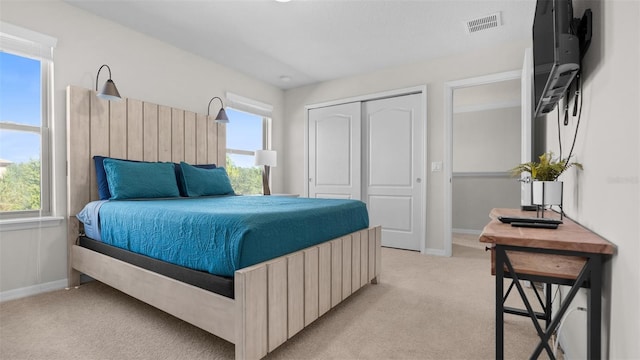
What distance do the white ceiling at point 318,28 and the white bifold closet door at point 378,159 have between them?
0.73 meters

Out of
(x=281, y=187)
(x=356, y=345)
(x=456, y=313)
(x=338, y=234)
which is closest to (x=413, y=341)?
(x=356, y=345)

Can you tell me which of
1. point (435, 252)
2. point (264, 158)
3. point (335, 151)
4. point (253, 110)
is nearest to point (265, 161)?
point (264, 158)

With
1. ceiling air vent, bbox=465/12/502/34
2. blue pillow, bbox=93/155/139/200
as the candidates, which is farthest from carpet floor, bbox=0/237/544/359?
ceiling air vent, bbox=465/12/502/34

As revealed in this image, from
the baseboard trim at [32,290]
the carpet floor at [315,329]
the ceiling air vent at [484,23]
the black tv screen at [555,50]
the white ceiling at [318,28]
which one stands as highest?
the white ceiling at [318,28]

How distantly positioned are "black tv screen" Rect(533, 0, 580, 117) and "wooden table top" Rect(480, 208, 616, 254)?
26.1 inches

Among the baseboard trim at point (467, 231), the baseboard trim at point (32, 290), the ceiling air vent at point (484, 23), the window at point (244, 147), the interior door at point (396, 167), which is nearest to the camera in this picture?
the baseboard trim at point (32, 290)

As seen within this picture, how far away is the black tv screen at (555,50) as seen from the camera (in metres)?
1.21

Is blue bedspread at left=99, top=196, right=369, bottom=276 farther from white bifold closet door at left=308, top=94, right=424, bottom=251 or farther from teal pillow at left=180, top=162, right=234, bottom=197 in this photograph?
white bifold closet door at left=308, top=94, right=424, bottom=251

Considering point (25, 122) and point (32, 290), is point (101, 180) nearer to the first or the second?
point (25, 122)

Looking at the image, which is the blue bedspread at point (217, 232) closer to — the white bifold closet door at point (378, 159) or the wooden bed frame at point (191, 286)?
the wooden bed frame at point (191, 286)

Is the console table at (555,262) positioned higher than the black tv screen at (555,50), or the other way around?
the black tv screen at (555,50)

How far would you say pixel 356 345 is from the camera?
1716 mm

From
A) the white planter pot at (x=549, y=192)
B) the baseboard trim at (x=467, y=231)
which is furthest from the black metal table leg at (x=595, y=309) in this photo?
the baseboard trim at (x=467, y=231)

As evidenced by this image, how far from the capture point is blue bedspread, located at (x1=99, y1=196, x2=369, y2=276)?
5.00 ft
